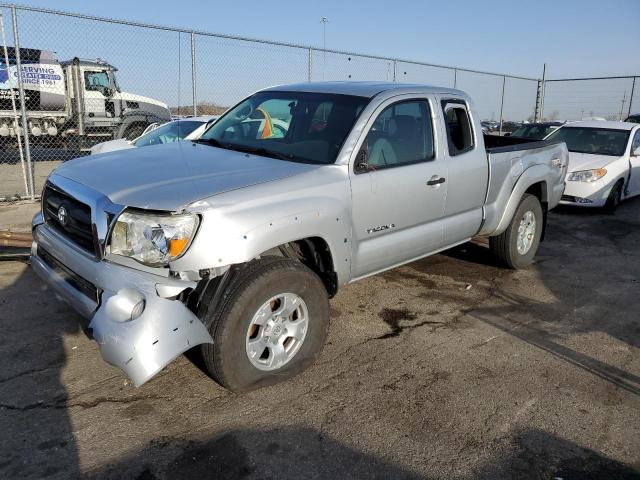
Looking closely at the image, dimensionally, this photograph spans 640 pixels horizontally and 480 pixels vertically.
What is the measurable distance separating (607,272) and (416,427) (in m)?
4.12

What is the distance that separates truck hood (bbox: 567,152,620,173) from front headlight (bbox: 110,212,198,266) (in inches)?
318

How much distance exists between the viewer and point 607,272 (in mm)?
5977

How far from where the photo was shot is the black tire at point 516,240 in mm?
5605

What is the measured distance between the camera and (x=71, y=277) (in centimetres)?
324

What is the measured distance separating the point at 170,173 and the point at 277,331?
47.8 inches

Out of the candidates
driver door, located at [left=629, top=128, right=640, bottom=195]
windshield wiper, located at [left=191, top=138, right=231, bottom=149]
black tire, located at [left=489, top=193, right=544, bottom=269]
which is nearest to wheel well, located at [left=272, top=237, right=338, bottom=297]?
windshield wiper, located at [left=191, top=138, right=231, bottom=149]

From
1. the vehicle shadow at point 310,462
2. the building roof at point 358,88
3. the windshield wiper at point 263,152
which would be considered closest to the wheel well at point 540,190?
the building roof at point 358,88

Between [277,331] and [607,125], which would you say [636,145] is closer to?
[607,125]

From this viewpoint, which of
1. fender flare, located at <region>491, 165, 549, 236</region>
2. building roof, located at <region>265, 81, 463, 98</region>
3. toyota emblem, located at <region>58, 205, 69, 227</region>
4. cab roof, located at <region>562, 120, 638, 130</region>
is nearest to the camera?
toyota emblem, located at <region>58, 205, 69, 227</region>

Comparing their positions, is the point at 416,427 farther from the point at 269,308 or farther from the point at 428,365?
A: the point at 269,308

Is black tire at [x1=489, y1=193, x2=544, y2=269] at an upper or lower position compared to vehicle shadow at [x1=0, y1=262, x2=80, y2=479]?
upper

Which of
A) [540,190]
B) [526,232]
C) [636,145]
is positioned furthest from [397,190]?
[636,145]

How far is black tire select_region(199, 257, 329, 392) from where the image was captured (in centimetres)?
296

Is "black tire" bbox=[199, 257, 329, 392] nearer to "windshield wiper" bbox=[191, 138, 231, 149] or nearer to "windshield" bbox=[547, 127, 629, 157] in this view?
"windshield wiper" bbox=[191, 138, 231, 149]
